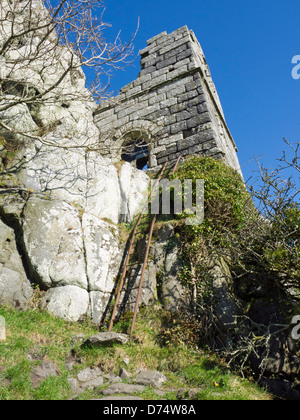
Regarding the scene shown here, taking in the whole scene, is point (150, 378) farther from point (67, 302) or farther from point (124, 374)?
point (67, 302)

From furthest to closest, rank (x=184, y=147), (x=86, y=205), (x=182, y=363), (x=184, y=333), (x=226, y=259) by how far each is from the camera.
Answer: (x=184, y=147)
(x=86, y=205)
(x=226, y=259)
(x=184, y=333)
(x=182, y=363)

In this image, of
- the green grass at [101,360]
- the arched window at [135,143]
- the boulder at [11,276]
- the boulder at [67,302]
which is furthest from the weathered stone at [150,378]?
the arched window at [135,143]

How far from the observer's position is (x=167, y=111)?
30.8ft

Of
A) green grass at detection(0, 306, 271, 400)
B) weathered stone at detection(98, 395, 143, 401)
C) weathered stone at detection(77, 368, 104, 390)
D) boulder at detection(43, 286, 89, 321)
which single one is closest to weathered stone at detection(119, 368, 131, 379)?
green grass at detection(0, 306, 271, 400)

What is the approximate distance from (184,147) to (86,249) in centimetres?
434

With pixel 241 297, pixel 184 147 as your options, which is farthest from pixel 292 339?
pixel 184 147

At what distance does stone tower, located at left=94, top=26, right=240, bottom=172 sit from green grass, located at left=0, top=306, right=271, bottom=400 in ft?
15.5

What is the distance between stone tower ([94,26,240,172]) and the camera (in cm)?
851

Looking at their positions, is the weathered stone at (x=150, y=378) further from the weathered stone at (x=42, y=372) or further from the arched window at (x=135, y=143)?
A: the arched window at (x=135, y=143)

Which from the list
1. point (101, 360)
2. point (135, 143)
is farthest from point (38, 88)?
point (101, 360)

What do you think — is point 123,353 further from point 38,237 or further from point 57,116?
point 57,116

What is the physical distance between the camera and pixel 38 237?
5.39 metres

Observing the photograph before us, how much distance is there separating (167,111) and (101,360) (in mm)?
7518

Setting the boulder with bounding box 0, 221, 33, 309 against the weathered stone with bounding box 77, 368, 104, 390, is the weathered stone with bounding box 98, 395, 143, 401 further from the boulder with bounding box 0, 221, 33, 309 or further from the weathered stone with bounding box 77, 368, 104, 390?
the boulder with bounding box 0, 221, 33, 309
